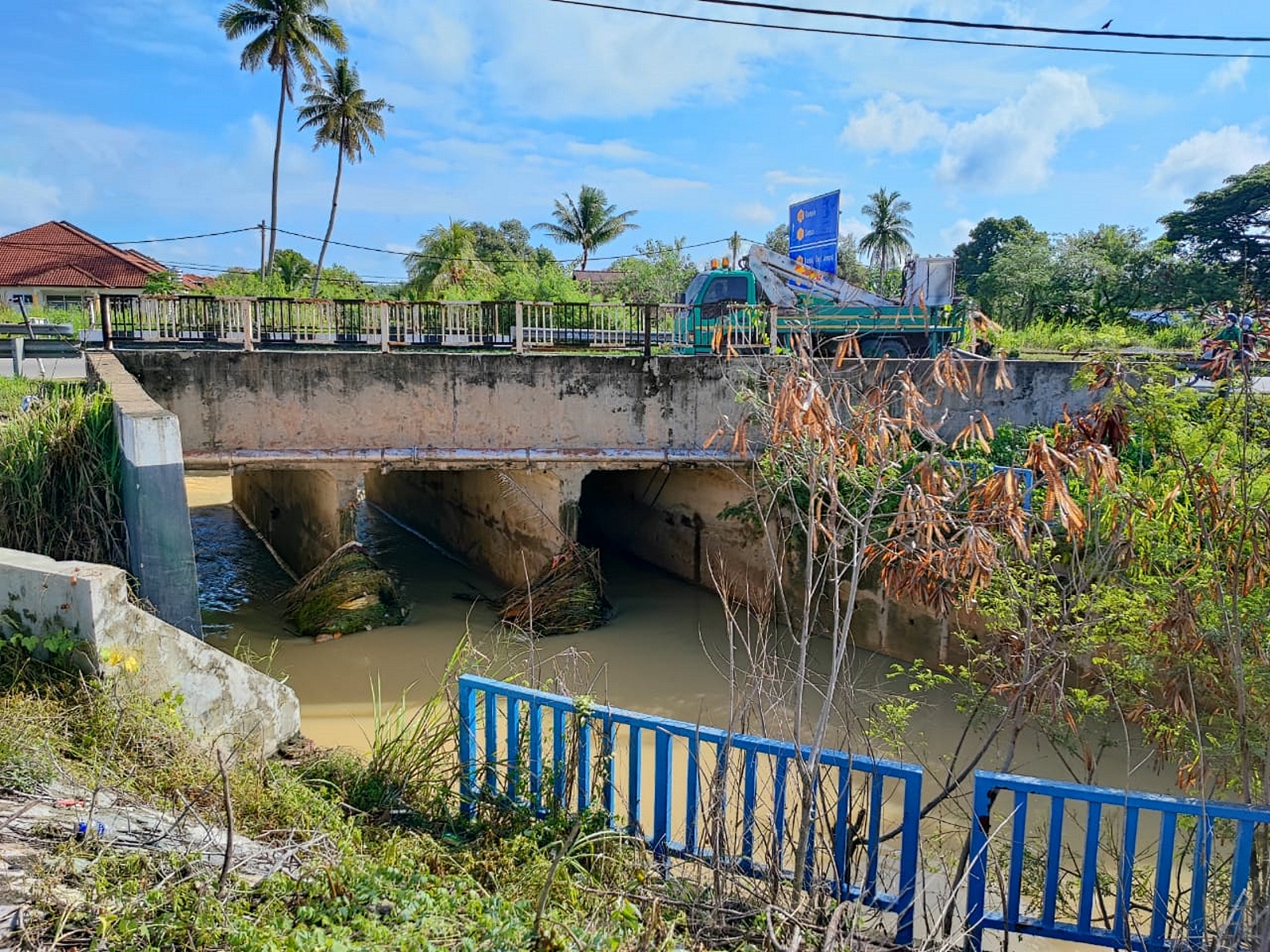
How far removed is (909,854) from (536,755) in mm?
1850

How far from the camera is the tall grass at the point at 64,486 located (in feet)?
21.9

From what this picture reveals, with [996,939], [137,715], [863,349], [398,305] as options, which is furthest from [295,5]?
[996,939]

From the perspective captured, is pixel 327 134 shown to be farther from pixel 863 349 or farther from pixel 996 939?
pixel 996 939

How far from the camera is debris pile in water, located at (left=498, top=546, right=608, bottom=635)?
11039 millimetres

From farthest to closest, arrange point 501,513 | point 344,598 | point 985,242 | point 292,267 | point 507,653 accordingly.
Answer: point 985,242 → point 292,267 → point 501,513 → point 344,598 → point 507,653

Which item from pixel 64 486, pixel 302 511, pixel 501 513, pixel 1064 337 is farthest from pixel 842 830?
pixel 1064 337

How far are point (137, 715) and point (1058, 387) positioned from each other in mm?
11299

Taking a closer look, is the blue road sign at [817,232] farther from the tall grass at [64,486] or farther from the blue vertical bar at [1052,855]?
the blue vertical bar at [1052,855]

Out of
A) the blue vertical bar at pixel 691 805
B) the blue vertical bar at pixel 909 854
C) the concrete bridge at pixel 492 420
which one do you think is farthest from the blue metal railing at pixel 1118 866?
the concrete bridge at pixel 492 420

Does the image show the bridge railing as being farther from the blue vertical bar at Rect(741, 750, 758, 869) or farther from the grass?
the blue vertical bar at Rect(741, 750, 758, 869)

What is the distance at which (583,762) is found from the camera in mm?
4414

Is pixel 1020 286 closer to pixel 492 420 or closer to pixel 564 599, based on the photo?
pixel 492 420

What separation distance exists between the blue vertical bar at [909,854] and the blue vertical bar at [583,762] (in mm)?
1520

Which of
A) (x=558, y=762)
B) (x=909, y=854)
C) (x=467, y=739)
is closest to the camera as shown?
(x=909, y=854)
